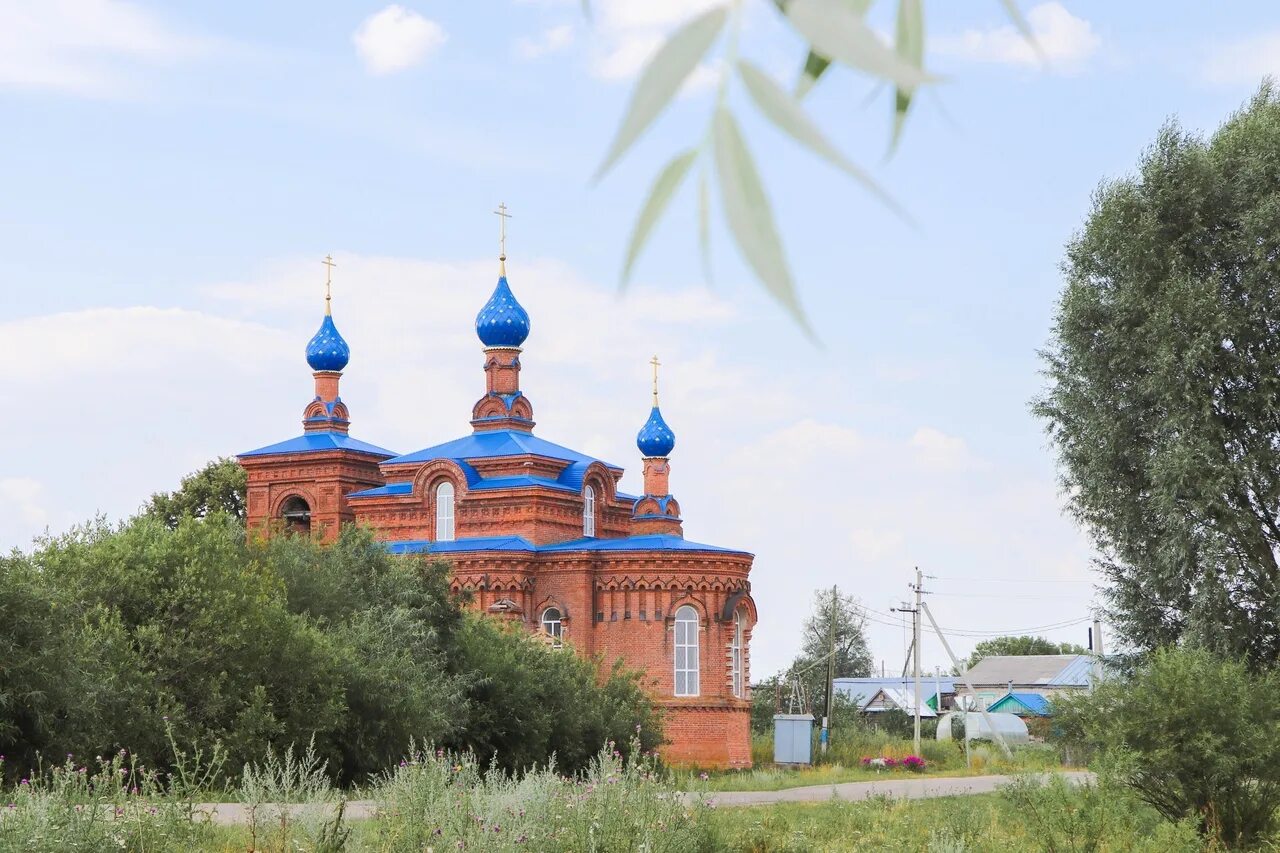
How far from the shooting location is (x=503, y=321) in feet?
112

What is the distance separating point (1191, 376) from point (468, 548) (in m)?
16.2

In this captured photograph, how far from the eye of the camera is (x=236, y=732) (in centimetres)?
1755

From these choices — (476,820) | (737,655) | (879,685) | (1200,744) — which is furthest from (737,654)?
(879,685)

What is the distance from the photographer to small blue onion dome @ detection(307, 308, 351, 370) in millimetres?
37562

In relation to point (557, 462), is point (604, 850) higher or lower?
lower

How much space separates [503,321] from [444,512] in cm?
455

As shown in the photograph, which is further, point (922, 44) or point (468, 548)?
point (468, 548)

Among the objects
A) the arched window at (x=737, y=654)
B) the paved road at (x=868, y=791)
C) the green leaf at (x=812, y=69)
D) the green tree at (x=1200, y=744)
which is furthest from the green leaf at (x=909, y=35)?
the arched window at (x=737, y=654)

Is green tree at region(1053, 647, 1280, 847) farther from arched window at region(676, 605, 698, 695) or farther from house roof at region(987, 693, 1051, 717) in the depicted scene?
house roof at region(987, 693, 1051, 717)

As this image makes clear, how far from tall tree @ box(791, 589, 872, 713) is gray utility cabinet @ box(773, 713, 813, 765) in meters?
15.5

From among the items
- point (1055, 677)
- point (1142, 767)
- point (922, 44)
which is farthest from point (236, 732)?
point (1055, 677)

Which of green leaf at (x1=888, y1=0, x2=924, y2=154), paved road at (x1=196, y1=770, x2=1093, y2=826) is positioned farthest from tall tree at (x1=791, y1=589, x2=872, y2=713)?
green leaf at (x1=888, y1=0, x2=924, y2=154)

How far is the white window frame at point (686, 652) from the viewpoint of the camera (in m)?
30.9

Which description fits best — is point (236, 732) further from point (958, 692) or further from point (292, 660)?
point (958, 692)
